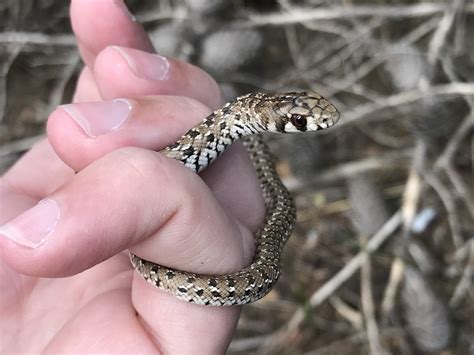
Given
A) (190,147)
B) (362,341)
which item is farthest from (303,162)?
(190,147)

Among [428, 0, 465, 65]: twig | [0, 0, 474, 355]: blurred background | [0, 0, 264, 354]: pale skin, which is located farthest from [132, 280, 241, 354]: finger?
[428, 0, 465, 65]: twig

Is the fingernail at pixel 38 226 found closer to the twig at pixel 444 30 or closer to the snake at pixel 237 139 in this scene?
the snake at pixel 237 139

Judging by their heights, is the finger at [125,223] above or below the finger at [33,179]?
above

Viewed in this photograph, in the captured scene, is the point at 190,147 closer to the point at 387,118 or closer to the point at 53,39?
the point at 53,39

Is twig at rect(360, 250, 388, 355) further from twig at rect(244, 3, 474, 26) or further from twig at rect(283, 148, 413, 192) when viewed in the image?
twig at rect(244, 3, 474, 26)

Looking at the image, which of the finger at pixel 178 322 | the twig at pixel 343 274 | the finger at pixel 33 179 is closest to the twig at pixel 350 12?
the twig at pixel 343 274

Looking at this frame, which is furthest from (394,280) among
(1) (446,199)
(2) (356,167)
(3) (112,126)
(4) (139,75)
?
(3) (112,126)
